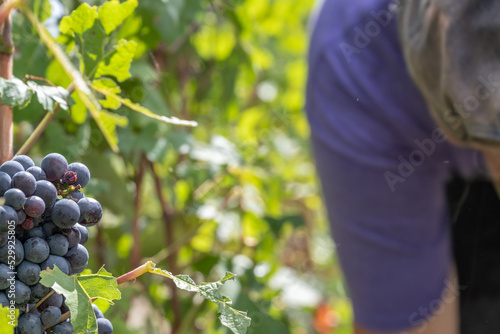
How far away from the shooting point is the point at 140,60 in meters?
0.78

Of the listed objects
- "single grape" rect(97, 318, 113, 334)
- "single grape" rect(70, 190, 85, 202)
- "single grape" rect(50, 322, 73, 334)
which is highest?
"single grape" rect(70, 190, 85, 202)

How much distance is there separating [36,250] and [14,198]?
32 mm

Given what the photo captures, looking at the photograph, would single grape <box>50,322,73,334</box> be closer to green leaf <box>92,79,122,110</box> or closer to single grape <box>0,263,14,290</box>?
single grape <box>0,263,14,290</box>

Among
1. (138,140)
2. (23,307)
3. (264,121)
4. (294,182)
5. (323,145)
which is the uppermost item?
(23,307)

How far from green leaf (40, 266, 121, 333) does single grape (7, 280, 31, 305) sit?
0.02 meters

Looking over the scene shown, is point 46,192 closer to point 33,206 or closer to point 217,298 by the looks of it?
point 33,206

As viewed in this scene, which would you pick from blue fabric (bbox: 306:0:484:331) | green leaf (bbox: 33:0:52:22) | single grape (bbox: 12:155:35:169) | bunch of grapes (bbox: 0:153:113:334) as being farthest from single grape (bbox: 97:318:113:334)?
blue fabric (bbox: 306:0:484:331)

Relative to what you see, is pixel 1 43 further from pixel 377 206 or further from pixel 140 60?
pixel 377 206

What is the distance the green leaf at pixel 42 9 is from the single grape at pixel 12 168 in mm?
191

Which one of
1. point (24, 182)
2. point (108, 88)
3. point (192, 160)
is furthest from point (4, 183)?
point (192, 160)

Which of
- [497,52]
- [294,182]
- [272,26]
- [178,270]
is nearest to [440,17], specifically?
[497,52]

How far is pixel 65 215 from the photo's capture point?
1.13ft

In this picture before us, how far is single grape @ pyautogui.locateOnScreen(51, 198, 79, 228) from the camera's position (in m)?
0.34

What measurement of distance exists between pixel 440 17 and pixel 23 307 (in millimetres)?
421
